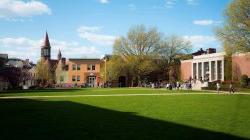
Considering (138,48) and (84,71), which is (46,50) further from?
(138,48)

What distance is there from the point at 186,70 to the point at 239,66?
23791mm

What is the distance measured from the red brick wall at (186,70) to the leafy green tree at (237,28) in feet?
129

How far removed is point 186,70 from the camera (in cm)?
9662

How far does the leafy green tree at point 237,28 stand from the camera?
2103 inches

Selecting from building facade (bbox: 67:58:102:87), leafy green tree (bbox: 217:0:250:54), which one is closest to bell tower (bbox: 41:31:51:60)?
building facade (bbox: 67:58:102:87)

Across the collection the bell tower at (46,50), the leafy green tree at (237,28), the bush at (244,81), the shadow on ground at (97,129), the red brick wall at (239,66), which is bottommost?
the shadow on ground at (97,129)

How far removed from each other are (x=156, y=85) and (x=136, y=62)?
28.3ft

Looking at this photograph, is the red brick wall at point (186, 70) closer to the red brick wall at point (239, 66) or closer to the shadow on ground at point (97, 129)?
the red brick wall at point (239, 66)

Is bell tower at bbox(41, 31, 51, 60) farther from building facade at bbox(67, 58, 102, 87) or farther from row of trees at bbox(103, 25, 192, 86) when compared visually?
row of trees at bbox(103, 25, 192, 86)

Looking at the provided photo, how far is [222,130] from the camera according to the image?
1390cm

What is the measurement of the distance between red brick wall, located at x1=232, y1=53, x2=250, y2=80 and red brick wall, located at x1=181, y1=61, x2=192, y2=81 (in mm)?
19981

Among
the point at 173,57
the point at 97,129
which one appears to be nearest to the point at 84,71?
the point at 173,57

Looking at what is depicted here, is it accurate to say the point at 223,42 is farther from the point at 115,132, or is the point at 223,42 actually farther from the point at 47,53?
the point at 47,53

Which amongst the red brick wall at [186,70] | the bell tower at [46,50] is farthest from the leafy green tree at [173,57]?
the bell tower at [46,50]
